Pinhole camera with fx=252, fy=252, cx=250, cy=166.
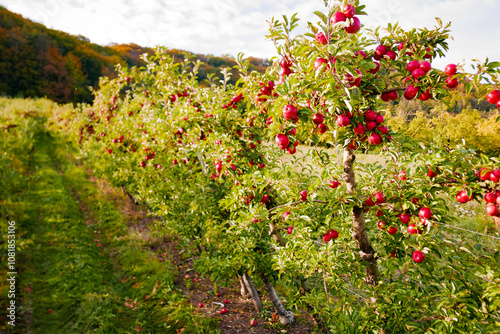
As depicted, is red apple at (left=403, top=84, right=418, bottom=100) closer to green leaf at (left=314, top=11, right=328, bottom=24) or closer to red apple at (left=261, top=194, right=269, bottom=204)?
green leaf at (left=314, top=11, right=328, bottom=24)

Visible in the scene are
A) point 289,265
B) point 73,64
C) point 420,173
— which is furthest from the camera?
point 73,64

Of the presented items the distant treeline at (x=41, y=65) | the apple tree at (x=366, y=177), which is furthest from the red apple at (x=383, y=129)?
the distant treeline at (x=41, y=65)

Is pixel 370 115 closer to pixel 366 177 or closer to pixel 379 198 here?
pixel 379 198

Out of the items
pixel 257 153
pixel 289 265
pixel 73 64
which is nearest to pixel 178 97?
pixel 257 153

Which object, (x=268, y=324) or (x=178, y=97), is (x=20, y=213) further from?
(x=268, y=324)

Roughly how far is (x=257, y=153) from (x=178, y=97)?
1849 mm

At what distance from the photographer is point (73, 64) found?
35.8m

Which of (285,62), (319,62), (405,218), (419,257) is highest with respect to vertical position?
(285,62)

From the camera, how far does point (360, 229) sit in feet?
7.96

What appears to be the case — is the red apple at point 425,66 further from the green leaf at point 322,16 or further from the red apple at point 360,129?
the green leaf at point 322,16

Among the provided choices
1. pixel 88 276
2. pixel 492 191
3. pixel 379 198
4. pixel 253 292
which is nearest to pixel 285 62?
pixel 379 198

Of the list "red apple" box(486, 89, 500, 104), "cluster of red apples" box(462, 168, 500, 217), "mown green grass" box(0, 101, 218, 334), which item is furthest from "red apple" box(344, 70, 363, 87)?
"mown green grass" box(0, 101, 218, 334)

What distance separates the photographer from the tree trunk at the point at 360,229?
224 centimetres

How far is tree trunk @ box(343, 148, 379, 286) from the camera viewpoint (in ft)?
7.35
